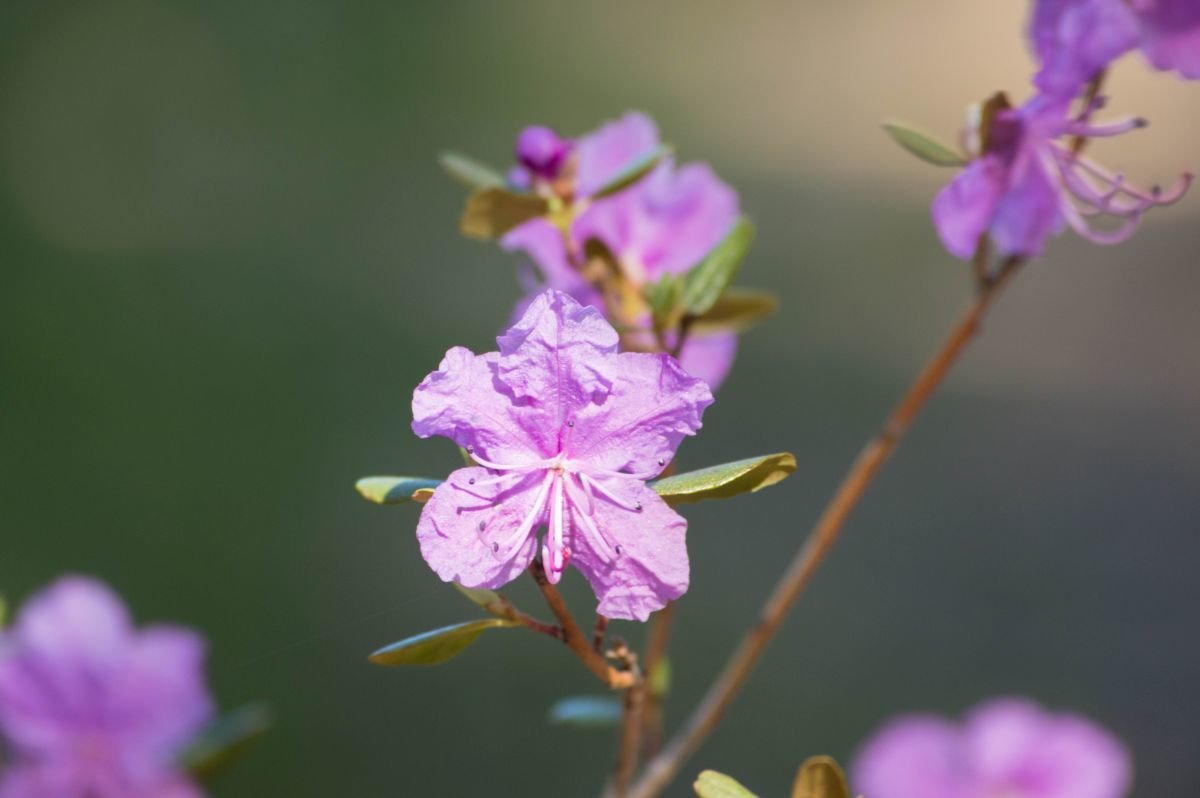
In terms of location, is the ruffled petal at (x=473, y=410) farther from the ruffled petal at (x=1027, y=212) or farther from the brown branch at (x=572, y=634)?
the ruffled petal at (x=1027, y=212)

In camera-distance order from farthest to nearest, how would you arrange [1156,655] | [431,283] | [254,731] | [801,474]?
1. [431,283]
2. [801,474]
3. [1156,655]
4. [254,731]

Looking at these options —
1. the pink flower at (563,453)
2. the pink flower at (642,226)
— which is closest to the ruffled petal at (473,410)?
the pink flower at (563,453)

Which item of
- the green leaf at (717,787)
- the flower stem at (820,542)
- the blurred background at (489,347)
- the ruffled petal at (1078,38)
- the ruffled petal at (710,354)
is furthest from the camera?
the blurred background at (489,347)

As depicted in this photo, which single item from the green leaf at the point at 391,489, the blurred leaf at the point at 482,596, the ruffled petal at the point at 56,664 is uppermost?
the green leaf at the point at 391,489

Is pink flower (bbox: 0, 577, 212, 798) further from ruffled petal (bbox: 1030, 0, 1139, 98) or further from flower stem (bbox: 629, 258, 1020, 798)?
ruffled petal (bbox: 1030, 0, 1139, 98)

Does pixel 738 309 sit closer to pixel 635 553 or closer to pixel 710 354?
pixel 710 354

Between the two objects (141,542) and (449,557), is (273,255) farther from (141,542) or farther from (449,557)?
(449,557)

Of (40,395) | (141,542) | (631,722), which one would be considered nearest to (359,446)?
(141,542)

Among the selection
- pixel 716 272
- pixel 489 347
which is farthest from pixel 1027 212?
pixel 489 347
